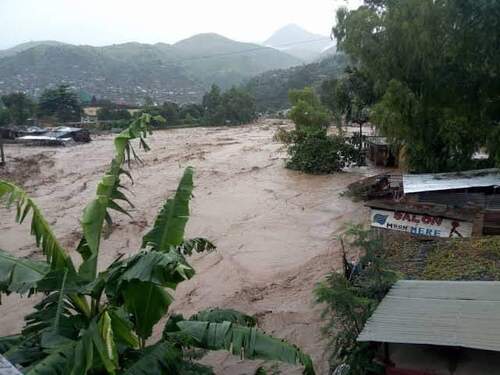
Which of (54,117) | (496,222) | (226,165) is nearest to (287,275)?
(496,222)

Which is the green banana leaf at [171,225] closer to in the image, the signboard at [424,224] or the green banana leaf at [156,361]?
the green banana leaf at [156,361]

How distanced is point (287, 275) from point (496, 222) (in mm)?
4415

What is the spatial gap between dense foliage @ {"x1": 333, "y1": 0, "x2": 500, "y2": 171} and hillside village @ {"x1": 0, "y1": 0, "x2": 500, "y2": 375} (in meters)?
0.05

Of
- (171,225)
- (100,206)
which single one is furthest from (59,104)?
(100,206)

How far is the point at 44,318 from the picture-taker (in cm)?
475

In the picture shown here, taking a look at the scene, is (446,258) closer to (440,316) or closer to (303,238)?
(440,316)

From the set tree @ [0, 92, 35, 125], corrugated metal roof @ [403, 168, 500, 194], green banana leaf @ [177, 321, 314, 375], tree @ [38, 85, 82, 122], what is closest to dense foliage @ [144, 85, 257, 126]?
tree @ [38, 85, 82, 122]

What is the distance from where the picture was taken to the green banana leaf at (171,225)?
5391 mm

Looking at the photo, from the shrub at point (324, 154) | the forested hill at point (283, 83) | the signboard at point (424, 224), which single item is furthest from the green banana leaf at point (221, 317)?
the forested hill at point (283, 83)

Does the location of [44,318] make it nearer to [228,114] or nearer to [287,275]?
[287,275]

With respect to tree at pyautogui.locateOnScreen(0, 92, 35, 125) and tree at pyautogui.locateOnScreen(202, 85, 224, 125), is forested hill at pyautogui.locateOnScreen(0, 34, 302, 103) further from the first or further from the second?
tree at pyautogui.locateOnScreen(0, 92, 35, 125)

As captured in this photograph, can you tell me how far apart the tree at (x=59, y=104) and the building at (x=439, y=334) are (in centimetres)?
4910

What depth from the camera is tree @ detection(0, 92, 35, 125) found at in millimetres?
45844

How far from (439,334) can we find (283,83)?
261 ft
